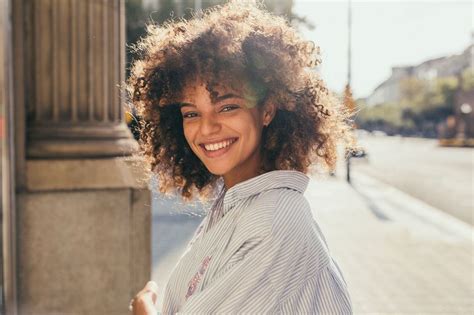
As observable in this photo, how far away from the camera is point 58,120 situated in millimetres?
3852

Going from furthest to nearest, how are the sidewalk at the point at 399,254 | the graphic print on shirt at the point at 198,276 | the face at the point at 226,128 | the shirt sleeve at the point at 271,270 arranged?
the sidewalk at the point at 399,254
the face at the point at 226,128
the graphic print on shirt at the point at 198,276
the shirt sleeve at the point at 271,270

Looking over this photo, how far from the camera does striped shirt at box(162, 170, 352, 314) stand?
A: 4.29 feet

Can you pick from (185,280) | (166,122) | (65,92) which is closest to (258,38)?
(166,122)

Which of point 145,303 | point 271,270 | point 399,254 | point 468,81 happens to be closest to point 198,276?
point 271,270

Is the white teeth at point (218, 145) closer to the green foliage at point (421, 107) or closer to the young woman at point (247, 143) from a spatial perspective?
the young woman at point (247, 143)

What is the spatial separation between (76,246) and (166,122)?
203 cm

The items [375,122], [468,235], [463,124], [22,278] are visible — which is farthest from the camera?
[375,122]

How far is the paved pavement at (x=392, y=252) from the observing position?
5410mm

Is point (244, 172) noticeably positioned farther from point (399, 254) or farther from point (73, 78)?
point (399, 254)

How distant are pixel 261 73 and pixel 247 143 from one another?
20 cm

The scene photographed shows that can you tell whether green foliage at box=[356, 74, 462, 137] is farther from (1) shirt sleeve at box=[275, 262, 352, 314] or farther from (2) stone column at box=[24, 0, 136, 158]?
(1) shirt sleeve at box=[275, 262, 352, 314]

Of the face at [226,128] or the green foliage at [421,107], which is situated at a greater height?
the green foliage at [421,107]

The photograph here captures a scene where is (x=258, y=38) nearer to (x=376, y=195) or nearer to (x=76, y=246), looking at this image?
(x=76, y=246)

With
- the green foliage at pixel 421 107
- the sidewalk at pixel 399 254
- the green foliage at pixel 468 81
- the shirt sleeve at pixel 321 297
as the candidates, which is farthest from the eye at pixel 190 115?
the green foliage at pixel 421 107
